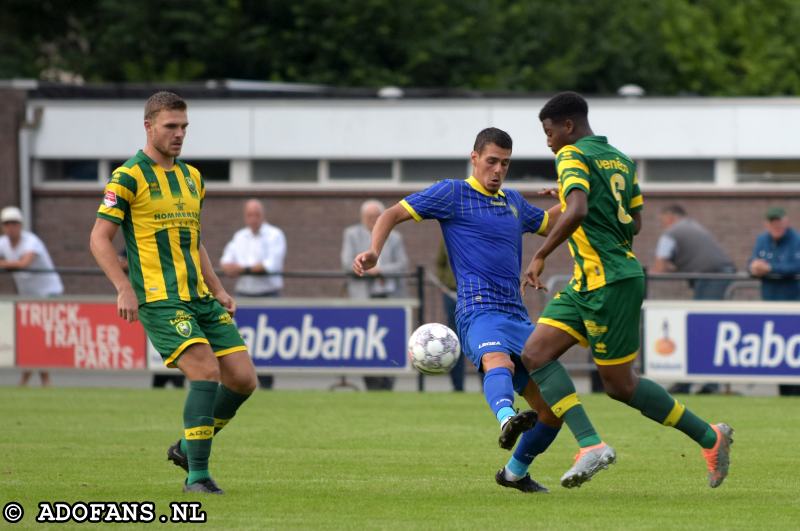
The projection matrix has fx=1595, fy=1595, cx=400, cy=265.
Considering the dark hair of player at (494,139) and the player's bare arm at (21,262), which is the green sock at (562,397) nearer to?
the dark hair of player at (494,139)

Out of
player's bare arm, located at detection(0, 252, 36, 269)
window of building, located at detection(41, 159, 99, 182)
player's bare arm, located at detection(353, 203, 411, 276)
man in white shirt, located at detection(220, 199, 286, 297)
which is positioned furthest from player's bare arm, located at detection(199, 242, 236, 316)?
window of building, located at detection(41, 159, 99, 182)

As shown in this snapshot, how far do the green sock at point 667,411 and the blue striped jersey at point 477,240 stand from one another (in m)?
0.91

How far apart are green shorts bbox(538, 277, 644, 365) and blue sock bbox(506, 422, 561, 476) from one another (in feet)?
1.70

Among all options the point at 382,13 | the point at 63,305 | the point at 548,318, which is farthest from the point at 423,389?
the point at 382,13

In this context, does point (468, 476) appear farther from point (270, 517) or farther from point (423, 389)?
point (423, 389)

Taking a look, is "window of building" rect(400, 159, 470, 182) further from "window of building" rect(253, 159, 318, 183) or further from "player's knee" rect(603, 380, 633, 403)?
"player's knee" rect(603, 380, 633, 403)

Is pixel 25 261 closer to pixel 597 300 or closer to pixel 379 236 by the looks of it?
pixel 379 236

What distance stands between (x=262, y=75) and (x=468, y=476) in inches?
1089

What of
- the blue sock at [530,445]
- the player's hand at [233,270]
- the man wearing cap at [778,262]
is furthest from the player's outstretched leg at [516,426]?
the player's hand at [233,270]

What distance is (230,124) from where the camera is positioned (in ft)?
80.2

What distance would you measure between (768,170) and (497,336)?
15312mm

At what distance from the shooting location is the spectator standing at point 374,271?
18.5 metres

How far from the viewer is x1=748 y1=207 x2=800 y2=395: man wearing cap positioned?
17656 mm

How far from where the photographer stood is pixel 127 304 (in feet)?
28.3
